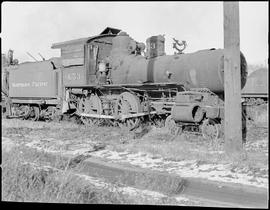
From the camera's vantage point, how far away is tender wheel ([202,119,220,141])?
Result: 29.4 feet

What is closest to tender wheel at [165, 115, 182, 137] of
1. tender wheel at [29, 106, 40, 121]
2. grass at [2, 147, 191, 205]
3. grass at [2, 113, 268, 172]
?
grass at [2, 113, 268, 172]

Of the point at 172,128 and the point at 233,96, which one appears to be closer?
the point at 233,96

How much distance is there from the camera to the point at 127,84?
11.0m

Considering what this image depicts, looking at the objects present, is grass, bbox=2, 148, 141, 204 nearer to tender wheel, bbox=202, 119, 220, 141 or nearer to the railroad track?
the railroad track

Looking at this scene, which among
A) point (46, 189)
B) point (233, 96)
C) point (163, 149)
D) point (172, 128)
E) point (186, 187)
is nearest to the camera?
point (46, 189)

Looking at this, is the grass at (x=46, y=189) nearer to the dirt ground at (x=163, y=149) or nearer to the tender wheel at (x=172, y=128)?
the dirt ground at (x=163, y=149)

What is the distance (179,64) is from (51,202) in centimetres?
675

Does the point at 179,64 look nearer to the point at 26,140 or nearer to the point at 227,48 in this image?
the point at 227,48

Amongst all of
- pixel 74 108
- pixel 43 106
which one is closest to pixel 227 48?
pixel 74 108

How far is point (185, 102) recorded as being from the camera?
9180 millimetres

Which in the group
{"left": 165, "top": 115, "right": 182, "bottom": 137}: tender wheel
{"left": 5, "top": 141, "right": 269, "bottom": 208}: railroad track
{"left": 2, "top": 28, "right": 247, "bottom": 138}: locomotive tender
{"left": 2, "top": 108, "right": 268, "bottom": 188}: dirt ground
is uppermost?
{"left": 2, "top": 28, "right": 247, "bottom": 138}: locomotive tender

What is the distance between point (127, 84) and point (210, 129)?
3127 mm

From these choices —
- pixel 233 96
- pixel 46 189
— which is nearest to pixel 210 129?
pixel 233 96

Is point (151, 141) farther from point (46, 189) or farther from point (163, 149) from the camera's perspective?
point (46, 189)
